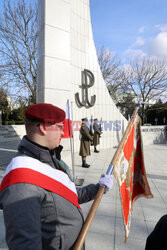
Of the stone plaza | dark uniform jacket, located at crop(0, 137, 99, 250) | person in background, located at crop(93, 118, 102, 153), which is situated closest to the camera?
dark uniform jacket, located at crop(0, 137, 99, 250)

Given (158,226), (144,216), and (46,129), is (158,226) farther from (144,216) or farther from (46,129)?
(144,216)

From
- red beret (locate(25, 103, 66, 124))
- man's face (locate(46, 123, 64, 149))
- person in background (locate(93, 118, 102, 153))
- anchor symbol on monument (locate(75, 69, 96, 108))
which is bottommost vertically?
person in background (locate(93, 118, 102, 153))

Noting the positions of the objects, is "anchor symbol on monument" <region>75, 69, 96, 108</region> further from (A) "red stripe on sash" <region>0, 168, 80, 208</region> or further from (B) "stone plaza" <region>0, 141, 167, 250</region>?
(A) "red stripe on sash" <region>0, 168, 80, 208</region>

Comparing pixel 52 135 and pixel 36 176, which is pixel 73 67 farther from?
pixel 36 176

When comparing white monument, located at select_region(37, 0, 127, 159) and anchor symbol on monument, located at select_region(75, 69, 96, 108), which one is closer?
white monument, located at select_region(37, 0, 127, 159)

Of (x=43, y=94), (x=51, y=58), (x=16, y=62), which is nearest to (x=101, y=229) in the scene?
(x=43, y=94)

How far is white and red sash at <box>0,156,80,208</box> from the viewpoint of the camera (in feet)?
3.16

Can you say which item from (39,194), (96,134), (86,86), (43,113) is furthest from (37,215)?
(86,86)

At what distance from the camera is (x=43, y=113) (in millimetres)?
1153

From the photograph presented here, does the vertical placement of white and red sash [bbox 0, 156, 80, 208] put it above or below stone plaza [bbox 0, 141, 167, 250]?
above

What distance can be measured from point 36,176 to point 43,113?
389mm

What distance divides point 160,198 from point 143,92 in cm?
2142

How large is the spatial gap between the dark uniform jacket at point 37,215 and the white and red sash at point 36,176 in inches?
1.0

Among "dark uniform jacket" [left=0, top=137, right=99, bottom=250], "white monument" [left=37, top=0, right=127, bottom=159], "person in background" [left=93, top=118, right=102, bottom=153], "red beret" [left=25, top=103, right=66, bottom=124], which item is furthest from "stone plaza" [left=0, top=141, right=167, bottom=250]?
"person in background" [left=93, top=118, right=102, bottom=153]
